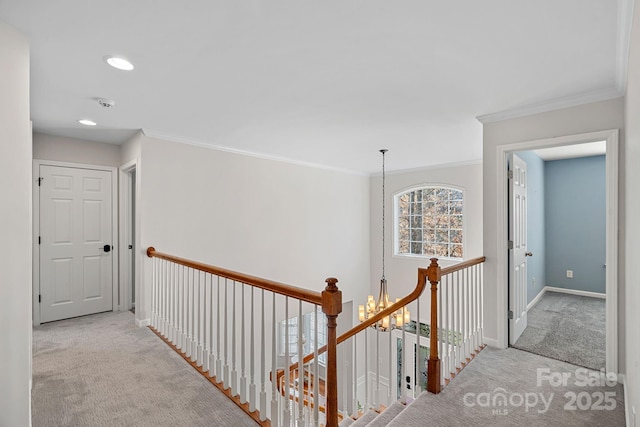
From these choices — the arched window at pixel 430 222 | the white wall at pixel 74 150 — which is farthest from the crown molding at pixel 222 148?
the arched window at pixel 430 222

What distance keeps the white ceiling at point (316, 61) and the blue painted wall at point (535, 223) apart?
72.9 inches

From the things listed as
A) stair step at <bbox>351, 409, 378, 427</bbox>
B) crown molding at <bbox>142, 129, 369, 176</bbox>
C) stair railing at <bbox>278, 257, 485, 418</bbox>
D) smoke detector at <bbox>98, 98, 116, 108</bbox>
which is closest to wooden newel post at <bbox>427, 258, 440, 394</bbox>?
stair railing at <bbox>278, 257, 485, 418</bbox>

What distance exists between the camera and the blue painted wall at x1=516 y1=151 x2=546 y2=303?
14.9 feet

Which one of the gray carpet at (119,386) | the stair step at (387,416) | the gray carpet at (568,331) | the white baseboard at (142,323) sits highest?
the white baseboard at (142,323)

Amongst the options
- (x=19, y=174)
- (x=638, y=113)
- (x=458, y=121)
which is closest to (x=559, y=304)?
(x=458, y=121)

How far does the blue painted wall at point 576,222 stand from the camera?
16.9 ft

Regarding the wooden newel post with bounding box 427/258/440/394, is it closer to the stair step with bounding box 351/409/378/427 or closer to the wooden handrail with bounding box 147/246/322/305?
the stair step with bounding box 351/409/378/427

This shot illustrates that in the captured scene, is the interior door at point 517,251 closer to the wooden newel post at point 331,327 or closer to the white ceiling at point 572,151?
the white ceiling at point 572,151

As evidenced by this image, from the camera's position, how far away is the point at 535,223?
16.1 feet

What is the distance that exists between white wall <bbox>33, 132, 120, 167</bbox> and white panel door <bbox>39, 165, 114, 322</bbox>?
13 centimetres

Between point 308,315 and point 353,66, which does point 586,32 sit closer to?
point 353,66

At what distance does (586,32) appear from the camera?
1781 millimetres

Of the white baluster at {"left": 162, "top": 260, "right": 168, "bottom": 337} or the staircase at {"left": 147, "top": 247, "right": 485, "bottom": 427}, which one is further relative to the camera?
the white baluster at {"left": 162, "top": 260, "right": 168, "bottom": 337}

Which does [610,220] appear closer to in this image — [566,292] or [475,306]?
[475,306]
